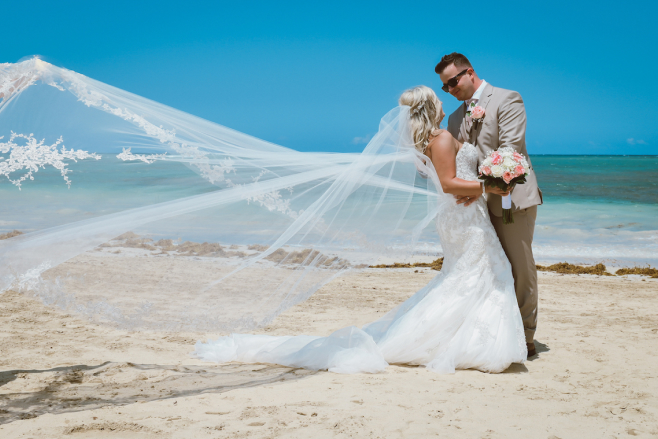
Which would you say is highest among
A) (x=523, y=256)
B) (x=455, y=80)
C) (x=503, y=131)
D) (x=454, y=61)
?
(x=454, y=61)

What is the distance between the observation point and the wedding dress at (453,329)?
3611 millimetres

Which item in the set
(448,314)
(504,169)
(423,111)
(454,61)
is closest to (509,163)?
(504,169)

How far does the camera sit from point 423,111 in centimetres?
374

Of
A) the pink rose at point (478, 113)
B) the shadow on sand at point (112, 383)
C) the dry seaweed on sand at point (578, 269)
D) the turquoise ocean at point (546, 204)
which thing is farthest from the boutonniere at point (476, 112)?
the dry seaweed on sand at point (578, 269)

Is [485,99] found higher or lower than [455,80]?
lower

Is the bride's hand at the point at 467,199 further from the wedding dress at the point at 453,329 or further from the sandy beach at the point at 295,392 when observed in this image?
the sandy beach at the point at 295,392

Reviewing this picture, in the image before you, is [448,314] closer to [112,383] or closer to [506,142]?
[506,142]

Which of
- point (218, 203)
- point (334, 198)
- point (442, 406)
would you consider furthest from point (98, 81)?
point (442, 406)

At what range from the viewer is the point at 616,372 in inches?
143

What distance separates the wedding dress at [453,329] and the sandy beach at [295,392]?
0.12m

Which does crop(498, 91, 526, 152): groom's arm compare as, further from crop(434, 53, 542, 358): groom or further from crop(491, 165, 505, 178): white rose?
crop(491, 165, 505, 178): white rose

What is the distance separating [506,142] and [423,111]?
65 cm

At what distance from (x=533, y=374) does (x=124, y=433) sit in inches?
108

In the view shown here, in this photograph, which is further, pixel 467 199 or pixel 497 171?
pixel 467 199
